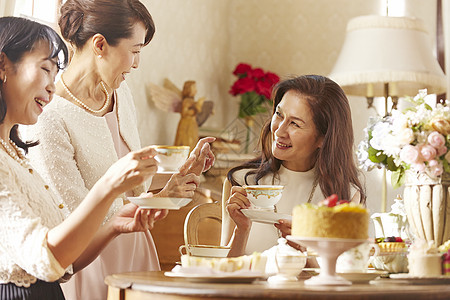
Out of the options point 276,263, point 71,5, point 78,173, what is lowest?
point 276,263

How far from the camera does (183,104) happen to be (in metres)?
4.32

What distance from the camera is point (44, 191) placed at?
1937 mm

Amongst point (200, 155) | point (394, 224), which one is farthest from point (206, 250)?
point (394, 224)

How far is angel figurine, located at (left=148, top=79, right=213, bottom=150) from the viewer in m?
4.25

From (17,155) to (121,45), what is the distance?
2.44 ft

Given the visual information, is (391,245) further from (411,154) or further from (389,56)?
(389,56)

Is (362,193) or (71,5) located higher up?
(71,5)

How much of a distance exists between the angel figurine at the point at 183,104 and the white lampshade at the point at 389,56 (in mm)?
922

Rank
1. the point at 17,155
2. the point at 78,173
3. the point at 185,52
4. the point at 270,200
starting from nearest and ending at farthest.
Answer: the point at 17,155, the point at 270,200, the point at 78,173, the point at 185,52

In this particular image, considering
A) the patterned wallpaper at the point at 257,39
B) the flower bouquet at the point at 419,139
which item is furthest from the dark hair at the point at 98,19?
the patterned wallpaper at the point at 257,39

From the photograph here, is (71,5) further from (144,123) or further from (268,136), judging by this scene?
(144,123)

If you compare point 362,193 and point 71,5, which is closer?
point 71,5

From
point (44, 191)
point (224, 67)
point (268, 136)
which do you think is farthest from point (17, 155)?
point (224, 67)

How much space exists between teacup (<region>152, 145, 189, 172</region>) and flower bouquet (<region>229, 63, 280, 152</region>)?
3134 mm
